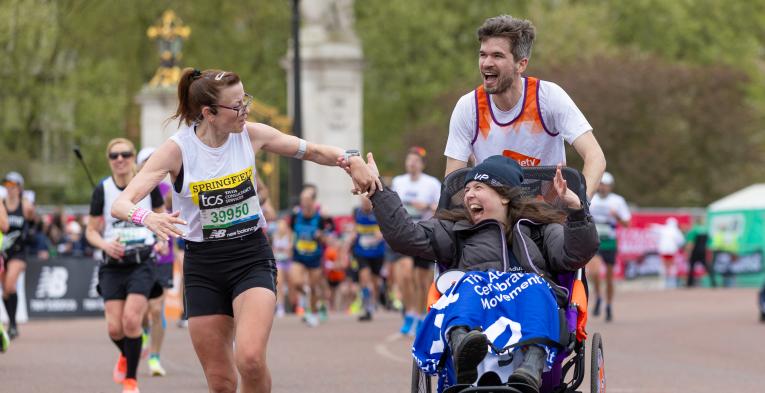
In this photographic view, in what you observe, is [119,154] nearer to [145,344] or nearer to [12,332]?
[145,344]

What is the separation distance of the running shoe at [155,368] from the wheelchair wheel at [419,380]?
5991mm

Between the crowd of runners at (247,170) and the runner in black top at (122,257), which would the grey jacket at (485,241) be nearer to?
the crowd of runners at (247,170)

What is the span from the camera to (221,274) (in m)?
7.89

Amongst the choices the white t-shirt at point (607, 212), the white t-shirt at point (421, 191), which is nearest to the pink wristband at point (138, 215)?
the white t-shirt at point (421, 191)

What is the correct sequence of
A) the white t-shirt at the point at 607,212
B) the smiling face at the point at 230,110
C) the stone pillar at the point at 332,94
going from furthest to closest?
the stone pillar at the point at 332,94 → the white t-shirt at the point at 607,212 → the smiling face at the point at 230,110

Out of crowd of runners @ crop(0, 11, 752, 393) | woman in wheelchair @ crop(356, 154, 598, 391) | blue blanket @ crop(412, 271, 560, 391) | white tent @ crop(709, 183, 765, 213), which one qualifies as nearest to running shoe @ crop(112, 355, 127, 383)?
crowd of runners @ crop(0, 11, 752, 393)

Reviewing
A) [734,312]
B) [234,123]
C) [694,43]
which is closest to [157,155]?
[234,123]

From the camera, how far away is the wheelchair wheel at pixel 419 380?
7742 millimetres

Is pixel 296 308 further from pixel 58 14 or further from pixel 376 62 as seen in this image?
pixel 376 62

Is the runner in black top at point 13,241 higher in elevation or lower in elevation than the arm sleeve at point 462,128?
lower

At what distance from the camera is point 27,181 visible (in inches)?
1829

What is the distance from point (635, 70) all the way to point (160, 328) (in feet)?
127

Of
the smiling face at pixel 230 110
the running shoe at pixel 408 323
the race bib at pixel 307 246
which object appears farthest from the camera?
the race bib at pixel 307 246

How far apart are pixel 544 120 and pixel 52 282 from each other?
18.4 meters
